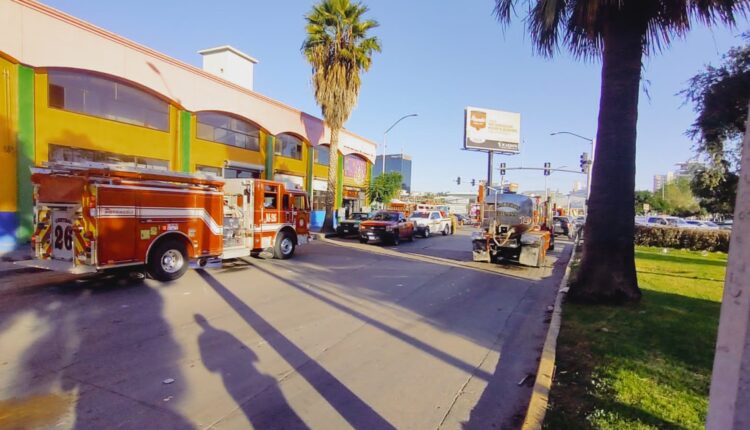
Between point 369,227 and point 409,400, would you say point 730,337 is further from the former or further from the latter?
point 369,227

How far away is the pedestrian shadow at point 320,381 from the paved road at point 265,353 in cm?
2

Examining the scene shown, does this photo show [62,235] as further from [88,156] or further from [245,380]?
[88,156]

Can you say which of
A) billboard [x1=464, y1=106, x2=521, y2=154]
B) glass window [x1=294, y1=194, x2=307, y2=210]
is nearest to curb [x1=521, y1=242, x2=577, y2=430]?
glass window [x1=294, y1=194, x2=307, y2=210]

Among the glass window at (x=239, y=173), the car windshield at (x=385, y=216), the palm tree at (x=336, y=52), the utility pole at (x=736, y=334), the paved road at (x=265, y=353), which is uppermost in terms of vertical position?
the palm tree at (x=336, y=52)

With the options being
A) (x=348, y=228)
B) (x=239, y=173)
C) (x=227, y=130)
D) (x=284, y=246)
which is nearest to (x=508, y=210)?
(x=284, y=246)

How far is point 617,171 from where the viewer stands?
8320 millimetres

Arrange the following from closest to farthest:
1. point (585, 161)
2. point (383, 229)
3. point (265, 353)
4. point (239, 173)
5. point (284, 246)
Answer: point (265, 353) < point (284, 246) < point (383, 229) < point (239, 173) < point (585, 161)

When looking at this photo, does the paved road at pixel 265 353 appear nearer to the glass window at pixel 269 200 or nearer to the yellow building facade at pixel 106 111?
the glass window at pixel 269 200

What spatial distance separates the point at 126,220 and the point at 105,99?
30.3 ft

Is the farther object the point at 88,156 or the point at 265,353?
the point at 88,156

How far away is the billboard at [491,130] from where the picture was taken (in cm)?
5472

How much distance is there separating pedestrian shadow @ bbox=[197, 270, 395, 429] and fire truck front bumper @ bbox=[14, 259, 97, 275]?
3.71 m

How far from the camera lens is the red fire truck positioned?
8836 millimetres

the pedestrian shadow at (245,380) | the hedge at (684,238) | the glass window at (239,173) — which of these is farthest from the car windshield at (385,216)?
the pedestrian shadow at (245,380)
